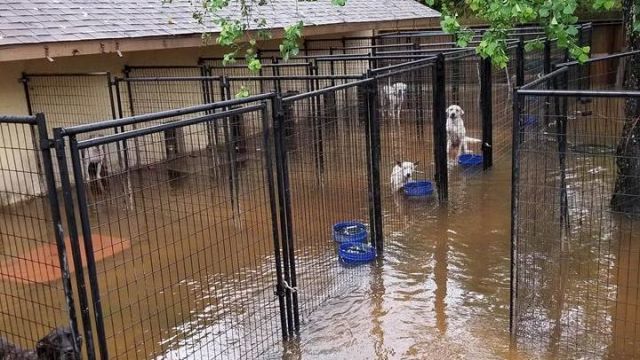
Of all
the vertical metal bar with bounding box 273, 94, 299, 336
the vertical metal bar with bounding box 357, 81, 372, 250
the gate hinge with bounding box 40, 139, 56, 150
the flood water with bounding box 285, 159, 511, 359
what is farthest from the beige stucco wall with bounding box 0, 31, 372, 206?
the gate hinge with bounding box 40, 139, 56, 150

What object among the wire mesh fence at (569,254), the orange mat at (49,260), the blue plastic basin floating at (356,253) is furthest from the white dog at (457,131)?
the orange mat at (49,260)

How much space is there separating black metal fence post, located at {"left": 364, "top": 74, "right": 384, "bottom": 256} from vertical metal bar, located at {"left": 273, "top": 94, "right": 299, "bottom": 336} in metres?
1.58

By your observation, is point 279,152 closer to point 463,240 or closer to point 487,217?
point 463,240

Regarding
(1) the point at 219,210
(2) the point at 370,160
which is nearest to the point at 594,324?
(2) the point at 370,160

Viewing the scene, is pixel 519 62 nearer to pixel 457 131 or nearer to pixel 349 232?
pixel 457 131

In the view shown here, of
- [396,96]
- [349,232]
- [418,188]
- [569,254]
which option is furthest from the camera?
[396,96]

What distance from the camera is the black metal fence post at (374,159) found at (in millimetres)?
6145

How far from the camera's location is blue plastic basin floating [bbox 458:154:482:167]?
9.84 m

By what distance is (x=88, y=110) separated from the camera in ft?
32.3

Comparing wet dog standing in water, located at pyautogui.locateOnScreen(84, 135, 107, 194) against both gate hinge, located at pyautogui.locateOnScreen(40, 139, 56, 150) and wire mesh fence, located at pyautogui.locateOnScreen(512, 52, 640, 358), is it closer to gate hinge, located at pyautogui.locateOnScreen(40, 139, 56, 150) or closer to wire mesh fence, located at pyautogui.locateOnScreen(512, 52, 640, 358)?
gate hinge, located at pyautogui.locateOnScreen(40, 139, 56, 150)

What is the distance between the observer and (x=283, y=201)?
4.83 metres

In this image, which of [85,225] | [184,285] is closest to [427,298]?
[184,285]

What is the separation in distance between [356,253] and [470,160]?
4.22 m

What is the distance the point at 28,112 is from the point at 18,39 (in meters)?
1.80
